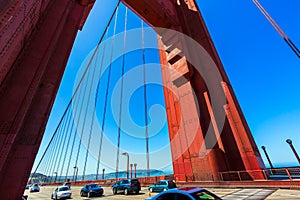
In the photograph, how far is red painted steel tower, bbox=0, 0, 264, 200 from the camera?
4.29 m

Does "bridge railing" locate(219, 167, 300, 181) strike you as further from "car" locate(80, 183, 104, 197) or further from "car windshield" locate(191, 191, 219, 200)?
"car" locate(80, 183, 104, 197)

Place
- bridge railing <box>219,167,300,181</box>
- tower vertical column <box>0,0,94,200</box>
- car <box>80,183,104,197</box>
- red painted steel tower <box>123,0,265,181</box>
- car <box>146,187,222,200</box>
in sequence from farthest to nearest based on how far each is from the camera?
1. car <box>80,183,104,197</box>
2. red painted steel tower <box>123,0,265,181</box>
3. bridge railing <box>219,167,300,181</box>
4. tower vertical column <box>0,0,94,200</box>
5. car <box>146,187,222,200</box>

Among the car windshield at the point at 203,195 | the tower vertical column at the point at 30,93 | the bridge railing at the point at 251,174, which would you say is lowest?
the car windshield at the point at 203,195

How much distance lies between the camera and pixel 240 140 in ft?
41.4

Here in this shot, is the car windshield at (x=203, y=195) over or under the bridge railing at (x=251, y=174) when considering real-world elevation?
under

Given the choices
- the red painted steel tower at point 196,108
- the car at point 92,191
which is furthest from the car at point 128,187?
the red painted steel tower at point 196,108

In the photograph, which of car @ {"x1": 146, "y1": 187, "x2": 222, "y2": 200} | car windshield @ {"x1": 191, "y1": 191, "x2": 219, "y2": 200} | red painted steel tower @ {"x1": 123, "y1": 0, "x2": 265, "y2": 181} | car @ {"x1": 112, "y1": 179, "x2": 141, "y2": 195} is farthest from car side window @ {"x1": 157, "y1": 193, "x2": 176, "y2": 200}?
car @ {"x1": 112, "y1": 179, "x2": 141, "y2": 195}

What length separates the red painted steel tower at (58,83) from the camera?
4.29 m

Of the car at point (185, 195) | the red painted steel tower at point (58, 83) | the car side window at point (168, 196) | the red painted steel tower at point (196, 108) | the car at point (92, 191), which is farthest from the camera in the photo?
the car at point (92, 191)

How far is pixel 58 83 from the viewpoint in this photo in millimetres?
6523

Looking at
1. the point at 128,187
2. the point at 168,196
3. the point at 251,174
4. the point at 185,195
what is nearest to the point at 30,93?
the point at 168,196

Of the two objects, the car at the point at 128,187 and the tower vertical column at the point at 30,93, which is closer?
the tower vertical column at the point at 30,93

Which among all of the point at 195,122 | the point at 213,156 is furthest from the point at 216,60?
the point at 213,156

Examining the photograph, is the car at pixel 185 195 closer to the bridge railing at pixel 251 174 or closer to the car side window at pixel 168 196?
the car side window at pixel 168 196
